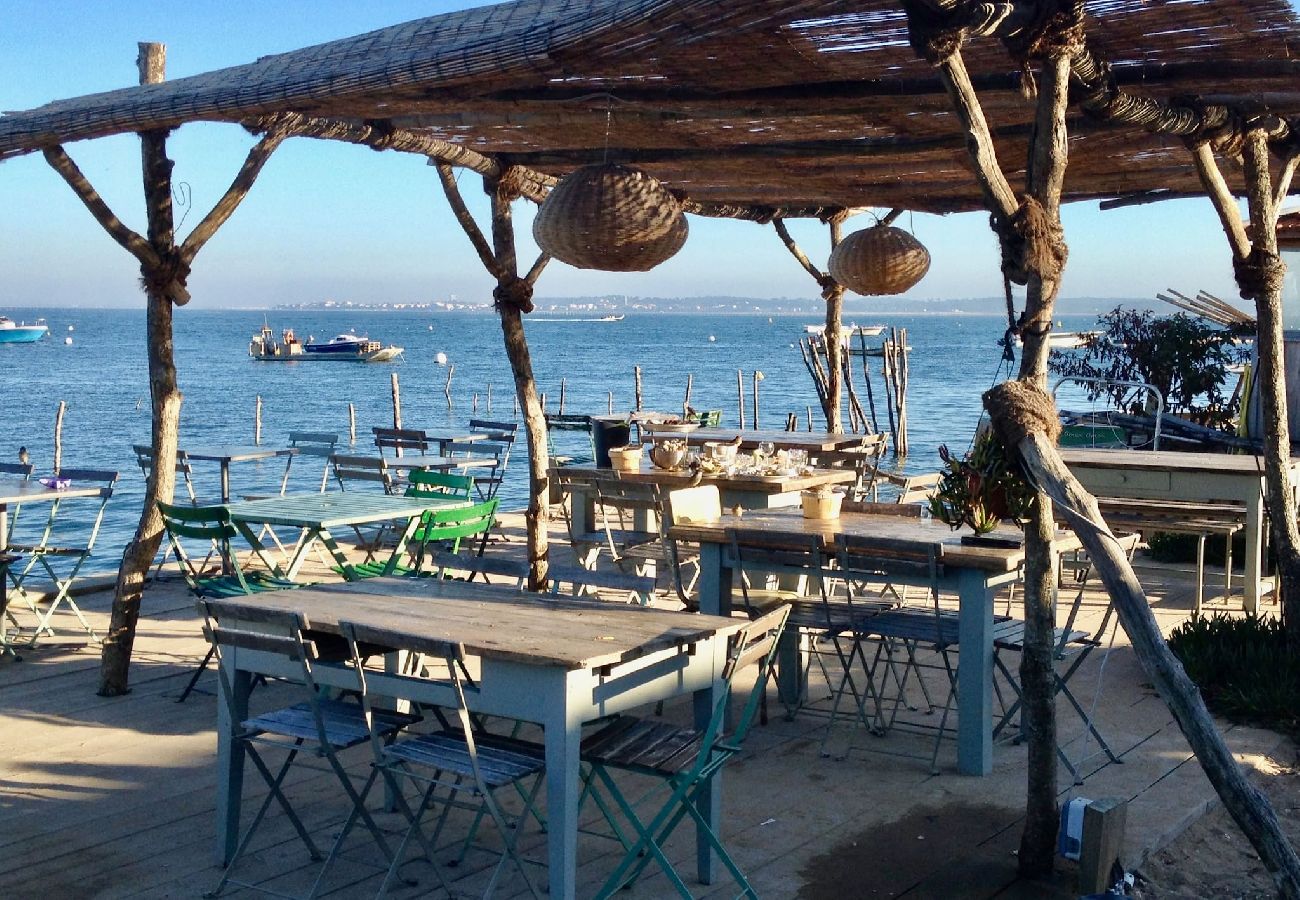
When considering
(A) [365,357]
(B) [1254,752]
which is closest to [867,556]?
(B) [1254,752]

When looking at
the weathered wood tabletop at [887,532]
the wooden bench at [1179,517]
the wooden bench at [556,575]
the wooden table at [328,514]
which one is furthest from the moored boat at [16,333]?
the weathered wood tabletop at [887,532]

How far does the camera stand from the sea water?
28.5 meters

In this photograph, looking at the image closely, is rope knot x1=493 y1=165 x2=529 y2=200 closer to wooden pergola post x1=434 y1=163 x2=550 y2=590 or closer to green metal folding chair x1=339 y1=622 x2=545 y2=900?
wooden pergola post x1=434 y1=163 x2=550 y2=590

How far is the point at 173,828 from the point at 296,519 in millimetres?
2022

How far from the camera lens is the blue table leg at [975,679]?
16.7ft

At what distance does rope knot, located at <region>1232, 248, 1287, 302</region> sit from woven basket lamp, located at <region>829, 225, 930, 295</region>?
192 cm

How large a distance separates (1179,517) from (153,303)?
5.79 metres

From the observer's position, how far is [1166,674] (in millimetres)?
3402

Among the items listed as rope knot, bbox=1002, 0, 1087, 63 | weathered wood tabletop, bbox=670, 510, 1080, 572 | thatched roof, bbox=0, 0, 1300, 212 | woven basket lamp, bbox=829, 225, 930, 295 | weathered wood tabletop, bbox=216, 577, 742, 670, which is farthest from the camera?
woven basket lamp, bbox=829, 225, 930, 295

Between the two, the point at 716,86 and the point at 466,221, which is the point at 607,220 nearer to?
the point at 716,86

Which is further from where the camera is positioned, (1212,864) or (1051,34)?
(1212,864)

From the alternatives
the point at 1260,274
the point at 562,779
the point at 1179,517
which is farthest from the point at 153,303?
the point at 1179,517

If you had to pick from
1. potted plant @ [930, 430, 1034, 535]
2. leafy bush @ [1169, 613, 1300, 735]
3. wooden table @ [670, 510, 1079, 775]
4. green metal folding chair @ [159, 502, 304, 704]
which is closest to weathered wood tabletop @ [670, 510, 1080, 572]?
wooden table @ [670, 510, 1079, 775]

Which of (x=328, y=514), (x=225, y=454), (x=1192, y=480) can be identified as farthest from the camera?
(x=225, y=454)
